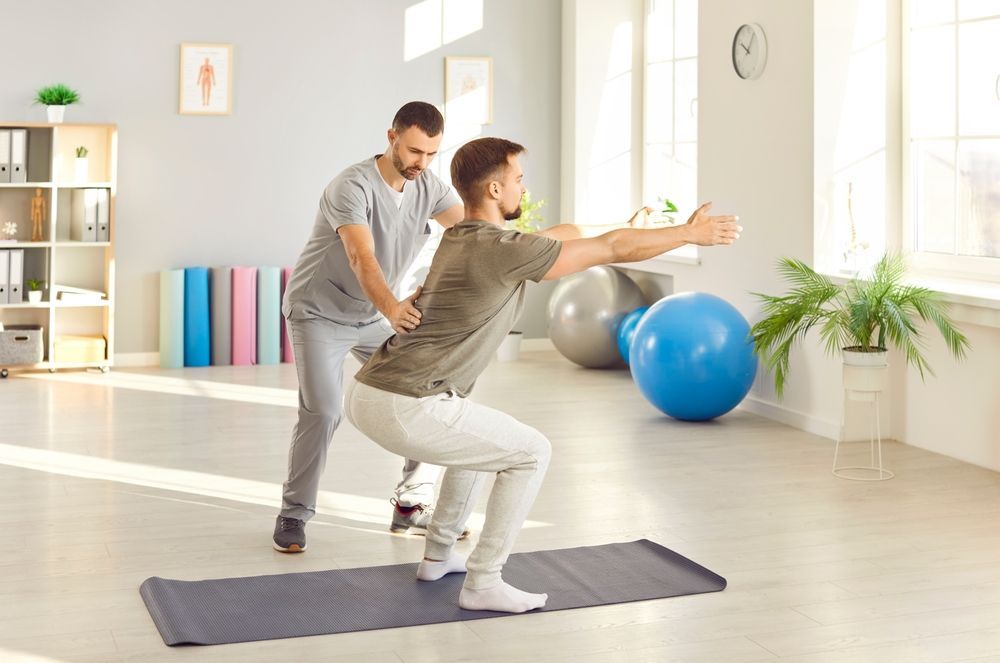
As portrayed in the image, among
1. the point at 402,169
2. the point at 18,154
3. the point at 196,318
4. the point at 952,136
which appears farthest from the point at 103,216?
the point at 952,136

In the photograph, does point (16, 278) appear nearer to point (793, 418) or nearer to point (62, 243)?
point (62, 243)

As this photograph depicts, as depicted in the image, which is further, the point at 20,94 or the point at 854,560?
the point at 20,94

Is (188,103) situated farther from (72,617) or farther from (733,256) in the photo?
(72,617)

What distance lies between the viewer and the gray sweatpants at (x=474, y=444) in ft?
9.90

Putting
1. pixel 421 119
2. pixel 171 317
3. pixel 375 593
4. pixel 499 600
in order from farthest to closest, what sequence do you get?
pixel 171 317 → pixel 421 119 → pixel 375 593 → pixel 499 600

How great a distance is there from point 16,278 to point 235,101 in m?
1.72

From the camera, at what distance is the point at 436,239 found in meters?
8.33

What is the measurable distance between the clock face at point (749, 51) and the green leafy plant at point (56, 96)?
3.87 metres

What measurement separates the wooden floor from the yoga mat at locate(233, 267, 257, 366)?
1.25 m

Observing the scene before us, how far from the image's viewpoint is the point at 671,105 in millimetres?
7762

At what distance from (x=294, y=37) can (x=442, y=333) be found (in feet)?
17.4

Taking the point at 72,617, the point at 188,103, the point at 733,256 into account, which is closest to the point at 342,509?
the point at 72,617

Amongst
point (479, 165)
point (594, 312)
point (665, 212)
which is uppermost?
point (665, 212)

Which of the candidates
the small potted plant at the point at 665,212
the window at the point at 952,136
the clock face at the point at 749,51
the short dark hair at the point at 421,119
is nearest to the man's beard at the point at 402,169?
the short dark hair at the point at 421,119
